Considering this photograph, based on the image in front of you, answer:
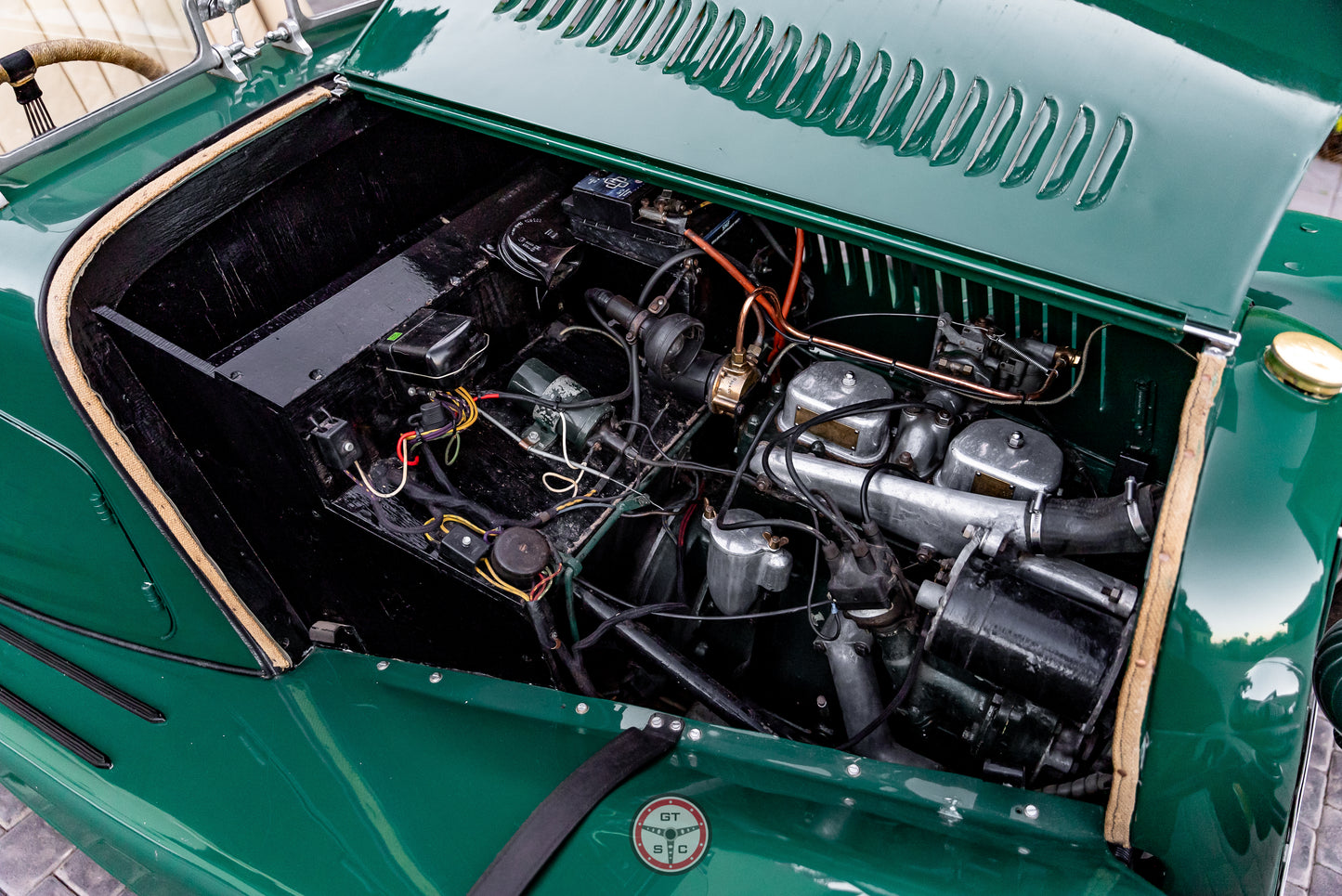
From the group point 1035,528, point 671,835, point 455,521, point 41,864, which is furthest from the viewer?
point 41,864

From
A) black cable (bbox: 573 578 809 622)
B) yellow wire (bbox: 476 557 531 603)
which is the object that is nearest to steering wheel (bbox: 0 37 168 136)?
yellow wire (bbox: 476 557 531 603)

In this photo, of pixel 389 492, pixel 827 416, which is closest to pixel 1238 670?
pixel 827 416

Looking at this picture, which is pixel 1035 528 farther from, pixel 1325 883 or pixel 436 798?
pixel 1325 883

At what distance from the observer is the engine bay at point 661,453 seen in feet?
4.78

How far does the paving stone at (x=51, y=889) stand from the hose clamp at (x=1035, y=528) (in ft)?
7.60

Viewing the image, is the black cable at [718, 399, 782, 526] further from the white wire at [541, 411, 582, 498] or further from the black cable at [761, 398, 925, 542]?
the white wire at [541, 411, 582, 498]

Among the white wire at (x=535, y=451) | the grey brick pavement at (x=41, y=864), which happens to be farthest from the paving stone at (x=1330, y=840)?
the grey brick pavement at (x=41, y=864)

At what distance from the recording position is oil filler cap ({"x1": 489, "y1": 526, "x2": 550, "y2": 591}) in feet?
4.77

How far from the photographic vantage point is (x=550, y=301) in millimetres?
1932

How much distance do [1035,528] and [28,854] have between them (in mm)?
2473

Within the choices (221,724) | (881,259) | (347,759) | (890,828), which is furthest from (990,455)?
(221,724)

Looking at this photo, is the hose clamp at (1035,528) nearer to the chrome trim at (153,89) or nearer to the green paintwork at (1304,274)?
the green paintwork at (1304,274)

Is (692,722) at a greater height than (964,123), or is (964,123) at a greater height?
(964,123)

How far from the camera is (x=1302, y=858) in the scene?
2256 mm
